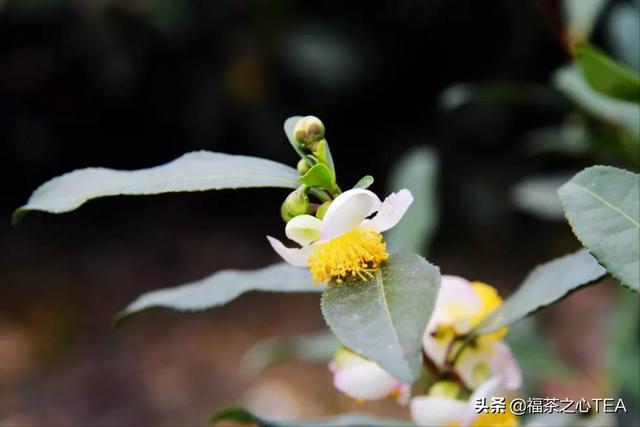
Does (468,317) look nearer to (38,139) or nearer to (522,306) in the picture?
(522,306)

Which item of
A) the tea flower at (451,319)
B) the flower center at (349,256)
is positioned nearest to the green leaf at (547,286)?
the tea flower at (451,319)

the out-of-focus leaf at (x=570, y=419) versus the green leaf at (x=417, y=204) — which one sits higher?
the green leaf at (x=417, y=204)

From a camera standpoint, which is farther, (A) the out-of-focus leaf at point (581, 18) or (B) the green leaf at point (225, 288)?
(A) the out-of-focus leaf at point (581, 18)

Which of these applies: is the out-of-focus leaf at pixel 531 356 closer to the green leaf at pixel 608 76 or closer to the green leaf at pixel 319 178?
the green leaf at pixel 608 76

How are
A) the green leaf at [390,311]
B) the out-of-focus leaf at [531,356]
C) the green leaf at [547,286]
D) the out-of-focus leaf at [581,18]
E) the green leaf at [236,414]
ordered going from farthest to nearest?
the out-of-focus leaf at [531,356], the out-of-focus leaf at [581,18], the green leaf at [236,414], the green leaf at [547,286], the green leaf at [390,311]

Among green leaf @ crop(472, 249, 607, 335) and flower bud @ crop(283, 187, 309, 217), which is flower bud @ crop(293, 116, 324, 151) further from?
green leaf @ crop(472, 249, 607, 335)

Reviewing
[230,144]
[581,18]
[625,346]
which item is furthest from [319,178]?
[230,144]

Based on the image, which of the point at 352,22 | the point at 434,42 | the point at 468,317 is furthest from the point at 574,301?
the point at 468,317
